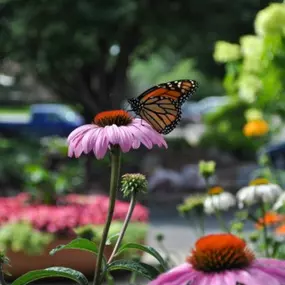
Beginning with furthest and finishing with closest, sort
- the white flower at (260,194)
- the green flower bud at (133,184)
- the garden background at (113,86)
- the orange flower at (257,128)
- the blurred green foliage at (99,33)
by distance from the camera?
the blurred green foliage at (99,33) < the garden background at (113,86) < the orange flower at (257,128) < the white flower at (260,194) < the green flower bud at (133,184)

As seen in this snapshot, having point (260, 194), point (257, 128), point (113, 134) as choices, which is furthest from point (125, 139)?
point (257, 128)

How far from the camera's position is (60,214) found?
8.01m

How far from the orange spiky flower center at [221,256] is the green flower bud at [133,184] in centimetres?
57

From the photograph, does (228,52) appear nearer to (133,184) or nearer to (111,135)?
(133,184)

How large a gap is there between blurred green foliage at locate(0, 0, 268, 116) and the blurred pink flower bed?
734 centimetres

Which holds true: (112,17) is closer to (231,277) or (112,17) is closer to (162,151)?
(162,151)

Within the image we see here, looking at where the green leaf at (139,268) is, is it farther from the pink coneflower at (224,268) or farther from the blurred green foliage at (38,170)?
the blurred green foliage at (38,170)

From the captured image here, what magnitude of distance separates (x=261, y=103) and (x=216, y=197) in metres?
1.80

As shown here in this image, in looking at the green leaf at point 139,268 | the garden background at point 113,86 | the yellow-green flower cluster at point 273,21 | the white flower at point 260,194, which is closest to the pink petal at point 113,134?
the green leaf at point 139,268

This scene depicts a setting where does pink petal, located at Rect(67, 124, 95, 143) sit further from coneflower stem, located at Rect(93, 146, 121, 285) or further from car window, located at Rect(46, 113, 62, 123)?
car window, located at Rect(46, 113, 62, 123)

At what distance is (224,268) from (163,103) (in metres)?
0.80

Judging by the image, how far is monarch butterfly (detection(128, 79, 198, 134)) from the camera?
85.6 inches

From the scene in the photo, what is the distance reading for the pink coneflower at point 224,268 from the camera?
1438 millimetres

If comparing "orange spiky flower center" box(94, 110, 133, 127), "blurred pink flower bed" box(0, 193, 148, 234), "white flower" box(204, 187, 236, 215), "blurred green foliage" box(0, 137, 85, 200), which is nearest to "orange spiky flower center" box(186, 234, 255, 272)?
"orange spiky flower center" box(94, 110, 133, 127)
